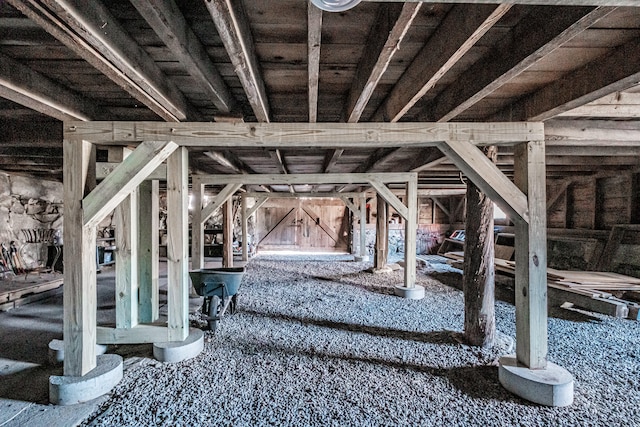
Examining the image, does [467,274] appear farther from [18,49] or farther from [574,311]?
[18,49]

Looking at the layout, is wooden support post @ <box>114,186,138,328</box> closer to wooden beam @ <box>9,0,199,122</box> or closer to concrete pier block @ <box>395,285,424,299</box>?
wooden beam @ <box>9,0,199,122</box>

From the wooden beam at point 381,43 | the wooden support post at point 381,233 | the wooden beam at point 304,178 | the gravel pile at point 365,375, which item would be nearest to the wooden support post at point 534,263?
the gravel pile at point 365,375

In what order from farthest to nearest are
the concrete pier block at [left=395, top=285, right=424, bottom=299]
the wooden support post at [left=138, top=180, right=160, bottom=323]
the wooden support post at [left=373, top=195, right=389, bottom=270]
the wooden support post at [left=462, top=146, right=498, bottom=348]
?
the wooden support post at [left=373, top=195, right=389, bottom=270] → the concrete pier block at [left=395, top=285, right=424, bottom=299] → the wooden support post at [left=138, top=180, right=160, bottom=323] → the wooden support post at [left=462, top=146, right=498, bottom=348]

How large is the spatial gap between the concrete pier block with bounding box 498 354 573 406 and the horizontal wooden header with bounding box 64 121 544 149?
1620mm

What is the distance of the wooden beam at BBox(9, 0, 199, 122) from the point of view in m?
1.20

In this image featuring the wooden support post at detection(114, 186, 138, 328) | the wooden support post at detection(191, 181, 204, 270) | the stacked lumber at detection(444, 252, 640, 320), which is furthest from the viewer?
the wooden support post at detection(191, 181, 204, 270)

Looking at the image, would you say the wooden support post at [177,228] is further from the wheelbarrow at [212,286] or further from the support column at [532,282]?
the support column at [532,282]

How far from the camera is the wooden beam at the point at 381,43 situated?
1252 millimetres

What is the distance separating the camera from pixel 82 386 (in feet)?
7.15

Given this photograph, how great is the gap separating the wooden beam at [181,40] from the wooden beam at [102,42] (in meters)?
0.22

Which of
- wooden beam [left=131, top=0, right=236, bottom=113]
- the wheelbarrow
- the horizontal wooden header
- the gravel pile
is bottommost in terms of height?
the gravel pile

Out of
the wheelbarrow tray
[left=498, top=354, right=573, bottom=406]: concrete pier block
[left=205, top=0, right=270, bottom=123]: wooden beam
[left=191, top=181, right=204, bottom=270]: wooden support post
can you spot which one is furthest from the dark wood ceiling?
[left=191, top=181, right=204, bottom=270]: wooden support post

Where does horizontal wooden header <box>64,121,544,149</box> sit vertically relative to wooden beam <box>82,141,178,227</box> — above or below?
above

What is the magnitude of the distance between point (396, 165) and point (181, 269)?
398 centimetres
